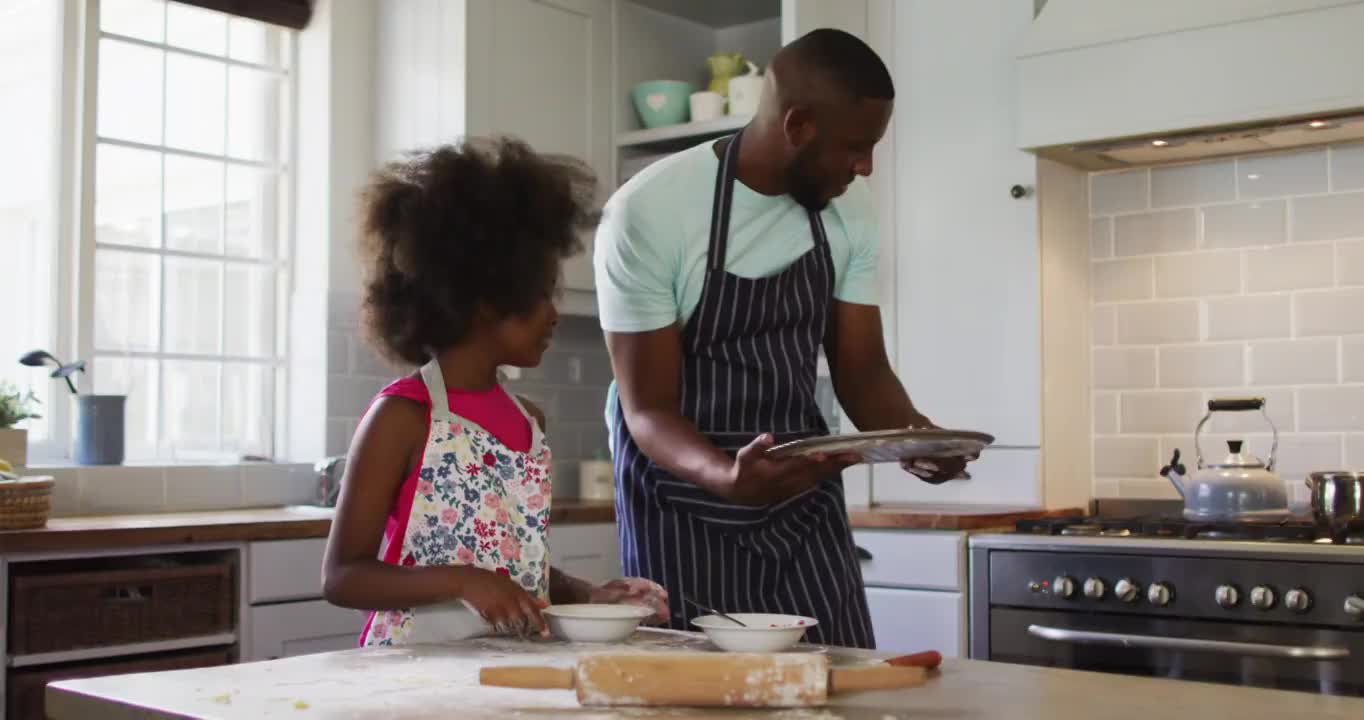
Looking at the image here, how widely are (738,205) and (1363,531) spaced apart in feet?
4.99

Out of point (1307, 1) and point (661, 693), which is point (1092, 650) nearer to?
point (1307, 1)

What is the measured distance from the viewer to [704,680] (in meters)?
1.25

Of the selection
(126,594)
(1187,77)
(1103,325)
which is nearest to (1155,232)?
(1103,325)

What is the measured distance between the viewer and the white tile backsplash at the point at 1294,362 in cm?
332

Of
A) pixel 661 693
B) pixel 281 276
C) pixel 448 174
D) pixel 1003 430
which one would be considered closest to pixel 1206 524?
pixel 1003 430

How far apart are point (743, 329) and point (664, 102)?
230 centimetres

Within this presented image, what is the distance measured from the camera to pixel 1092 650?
2.95m

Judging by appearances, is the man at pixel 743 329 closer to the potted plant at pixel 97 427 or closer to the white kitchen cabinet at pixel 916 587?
the white kitchen cabinet at pixel 916 587

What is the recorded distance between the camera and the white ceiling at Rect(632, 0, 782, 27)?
14.4 ft

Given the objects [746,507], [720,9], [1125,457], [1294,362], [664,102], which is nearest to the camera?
[746,507]

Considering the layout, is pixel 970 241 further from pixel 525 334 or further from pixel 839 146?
pixel 525 334

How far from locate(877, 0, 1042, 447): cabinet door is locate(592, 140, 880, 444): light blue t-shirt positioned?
5.00 feet

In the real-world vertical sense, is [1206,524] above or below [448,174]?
below

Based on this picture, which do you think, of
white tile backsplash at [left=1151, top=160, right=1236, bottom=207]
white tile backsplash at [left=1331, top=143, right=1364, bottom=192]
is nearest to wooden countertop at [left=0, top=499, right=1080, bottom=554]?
Answer: white tile backsplash at [left=1151, top=160, right=1236, bottom=207]
